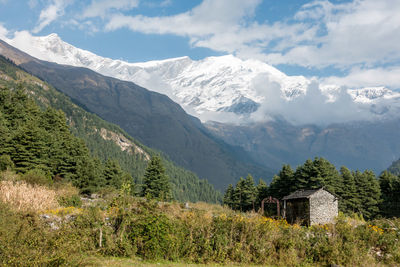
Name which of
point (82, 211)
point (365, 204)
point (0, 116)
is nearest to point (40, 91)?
point (0, 116)

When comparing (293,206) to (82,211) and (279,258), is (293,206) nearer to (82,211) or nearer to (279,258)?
(279,258)

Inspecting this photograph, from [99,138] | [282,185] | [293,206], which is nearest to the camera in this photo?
[293,206]

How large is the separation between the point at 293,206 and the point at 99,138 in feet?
533

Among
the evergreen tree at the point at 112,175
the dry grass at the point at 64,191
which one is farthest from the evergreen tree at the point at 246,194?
the dry grass at the point at 64,191

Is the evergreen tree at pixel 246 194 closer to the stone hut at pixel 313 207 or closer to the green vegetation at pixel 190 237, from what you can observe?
the stone hut at pixel 313 207

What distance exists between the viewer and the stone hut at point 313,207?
3812 centimetres

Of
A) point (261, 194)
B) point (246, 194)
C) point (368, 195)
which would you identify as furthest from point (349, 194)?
point (246, 194)

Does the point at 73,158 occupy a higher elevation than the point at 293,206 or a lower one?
higher

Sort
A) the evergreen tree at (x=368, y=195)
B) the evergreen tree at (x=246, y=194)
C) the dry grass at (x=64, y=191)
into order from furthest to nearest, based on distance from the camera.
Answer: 1. the evergreen tree at (x=246, y=194)
2. the evergreen tree at (x=368, y=195)
3. the dry grass at (x=64, y=191)

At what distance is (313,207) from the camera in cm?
3834

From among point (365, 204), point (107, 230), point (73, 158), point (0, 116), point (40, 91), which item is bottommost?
point (365, 204)

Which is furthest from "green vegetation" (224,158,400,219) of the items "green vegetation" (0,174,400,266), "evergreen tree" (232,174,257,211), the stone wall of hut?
"green vegetation" (0,174,400,266)

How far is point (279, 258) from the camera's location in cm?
1388

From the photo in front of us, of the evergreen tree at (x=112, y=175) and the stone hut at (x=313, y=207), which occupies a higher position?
the evergreen tree at (x=112, y=175)
